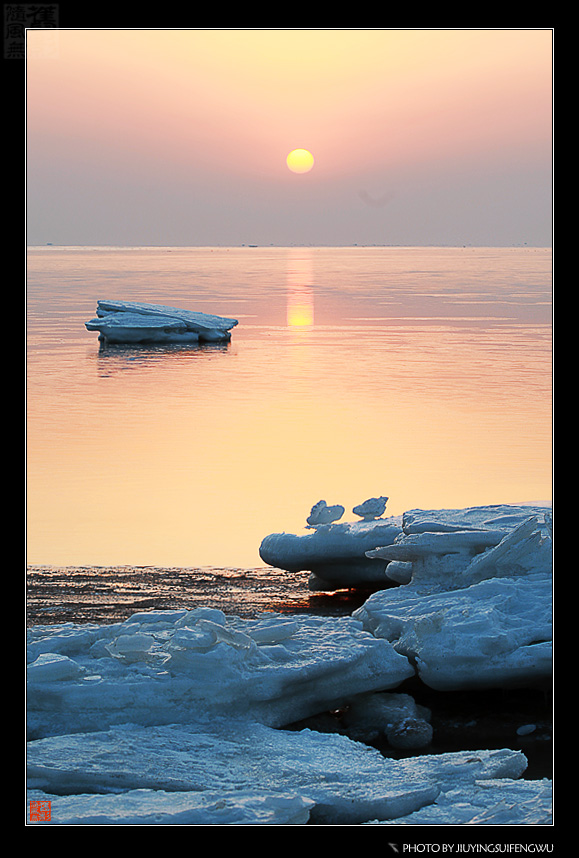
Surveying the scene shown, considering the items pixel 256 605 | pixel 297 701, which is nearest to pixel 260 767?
pixel 297 701

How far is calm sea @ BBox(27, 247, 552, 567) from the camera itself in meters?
9.96

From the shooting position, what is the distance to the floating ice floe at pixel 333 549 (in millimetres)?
7895

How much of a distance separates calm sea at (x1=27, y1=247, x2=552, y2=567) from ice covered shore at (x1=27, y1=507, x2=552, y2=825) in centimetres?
310

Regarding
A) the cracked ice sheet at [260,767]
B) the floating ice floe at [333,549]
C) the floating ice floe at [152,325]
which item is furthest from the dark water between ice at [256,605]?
the floating ice floe at [152,325]

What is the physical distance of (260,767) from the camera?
14.6 feet

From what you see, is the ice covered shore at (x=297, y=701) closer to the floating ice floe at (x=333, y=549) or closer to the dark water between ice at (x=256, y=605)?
the dark water between ice at (x=256, y=605)

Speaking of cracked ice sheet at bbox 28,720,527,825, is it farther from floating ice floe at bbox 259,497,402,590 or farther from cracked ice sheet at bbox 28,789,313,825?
floating ice floe at bbox 259,497,402,590

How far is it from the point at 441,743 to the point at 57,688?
2113mm

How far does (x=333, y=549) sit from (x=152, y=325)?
54.1ft

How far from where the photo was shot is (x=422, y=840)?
3416 mm

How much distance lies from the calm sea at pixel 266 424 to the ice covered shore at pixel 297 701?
310 cm

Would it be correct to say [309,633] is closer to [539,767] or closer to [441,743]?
[441,743]

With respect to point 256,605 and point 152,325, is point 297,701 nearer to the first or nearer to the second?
point 256,605
